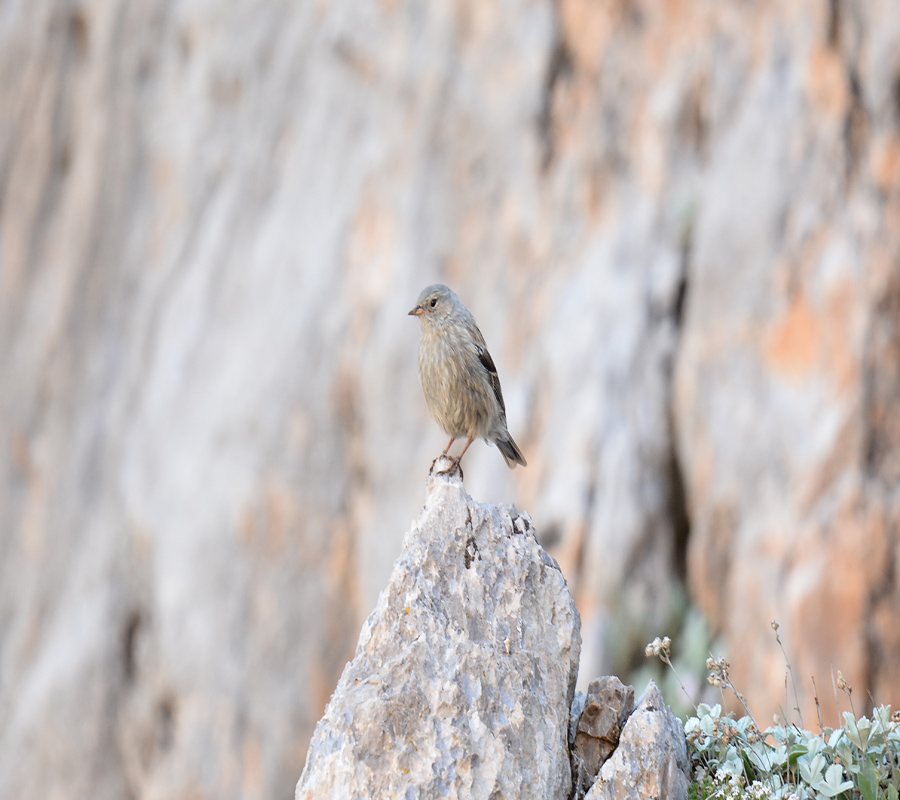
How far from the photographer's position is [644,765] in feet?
Answer: 11.5

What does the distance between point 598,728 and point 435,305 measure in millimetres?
2560

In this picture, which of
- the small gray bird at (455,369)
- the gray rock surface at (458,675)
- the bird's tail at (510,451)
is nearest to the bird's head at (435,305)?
the small gray bird at (455,369)

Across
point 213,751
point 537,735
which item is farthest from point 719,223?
point 213,751

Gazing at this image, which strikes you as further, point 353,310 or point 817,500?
point 353,310

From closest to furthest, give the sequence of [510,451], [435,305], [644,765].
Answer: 1. [644,765]
2. [435,305]
3. [510,451]

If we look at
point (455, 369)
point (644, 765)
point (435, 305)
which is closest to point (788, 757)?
point (644, 765)

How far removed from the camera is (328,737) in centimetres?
343

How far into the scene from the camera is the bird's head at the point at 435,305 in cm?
548

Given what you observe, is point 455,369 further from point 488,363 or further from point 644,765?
point 644,765

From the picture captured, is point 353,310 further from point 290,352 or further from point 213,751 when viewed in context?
point 213,751

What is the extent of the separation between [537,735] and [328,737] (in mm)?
758

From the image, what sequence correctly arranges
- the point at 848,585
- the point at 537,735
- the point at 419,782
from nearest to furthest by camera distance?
the point at 419,782 → the point at 537,735 → the point at 848,585

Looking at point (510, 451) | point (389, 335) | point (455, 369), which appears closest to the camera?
point (455, 369)

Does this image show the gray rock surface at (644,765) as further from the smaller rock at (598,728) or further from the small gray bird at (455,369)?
the small gray bird at (455,369)
